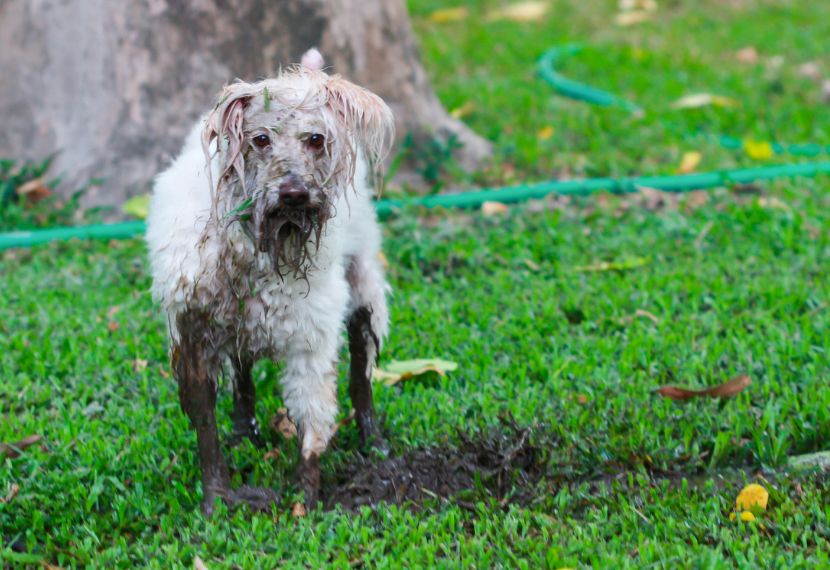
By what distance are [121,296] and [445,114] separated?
2714mm

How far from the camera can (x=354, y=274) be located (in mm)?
4305

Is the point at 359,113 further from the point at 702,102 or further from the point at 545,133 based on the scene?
the point at 702,102

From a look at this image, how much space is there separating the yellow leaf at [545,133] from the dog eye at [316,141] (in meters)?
4.35

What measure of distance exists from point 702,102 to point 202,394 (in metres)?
5.56

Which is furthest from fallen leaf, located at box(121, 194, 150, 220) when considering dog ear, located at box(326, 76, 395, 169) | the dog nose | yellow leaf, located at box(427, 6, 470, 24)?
yellow leaf, located at box(427, 6, 470, 24)

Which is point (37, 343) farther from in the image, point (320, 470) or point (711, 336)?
point (711, 336)

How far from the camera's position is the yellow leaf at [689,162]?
711cm

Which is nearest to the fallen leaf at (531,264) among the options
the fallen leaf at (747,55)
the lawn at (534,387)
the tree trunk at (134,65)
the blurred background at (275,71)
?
the lawn at (534,387)

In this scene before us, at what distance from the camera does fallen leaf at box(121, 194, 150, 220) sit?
628cm

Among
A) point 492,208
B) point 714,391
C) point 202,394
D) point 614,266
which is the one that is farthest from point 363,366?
point 492,208

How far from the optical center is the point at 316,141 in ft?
11.4

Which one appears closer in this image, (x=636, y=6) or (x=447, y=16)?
(x=447, y=16)

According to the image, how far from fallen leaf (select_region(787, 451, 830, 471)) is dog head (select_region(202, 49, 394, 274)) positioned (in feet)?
6.26

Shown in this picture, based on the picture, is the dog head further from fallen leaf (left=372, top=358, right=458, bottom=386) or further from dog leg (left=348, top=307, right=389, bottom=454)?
fallen leaf (left=372, top=358, right=458, bottom=386)
